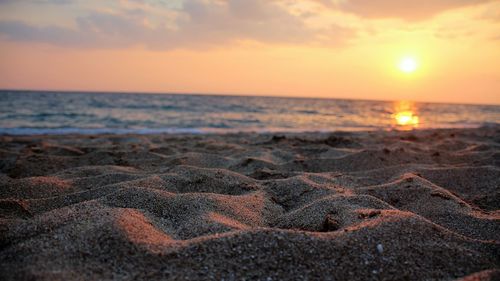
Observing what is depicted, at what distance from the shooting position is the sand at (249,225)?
1597 mm

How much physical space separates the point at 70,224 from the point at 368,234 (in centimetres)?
157

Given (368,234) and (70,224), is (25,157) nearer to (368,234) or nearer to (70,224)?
(70,224)

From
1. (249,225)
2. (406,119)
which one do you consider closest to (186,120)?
(406,119)

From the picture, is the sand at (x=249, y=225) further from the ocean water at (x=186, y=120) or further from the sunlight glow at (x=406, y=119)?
the sunlight glow at (x=406, y=119)

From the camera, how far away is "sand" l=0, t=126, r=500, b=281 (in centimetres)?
160

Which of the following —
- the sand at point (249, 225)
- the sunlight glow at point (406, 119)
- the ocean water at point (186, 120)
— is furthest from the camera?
the sunlight glow at point (406, 119)

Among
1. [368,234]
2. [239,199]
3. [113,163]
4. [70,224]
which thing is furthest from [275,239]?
[113,163]

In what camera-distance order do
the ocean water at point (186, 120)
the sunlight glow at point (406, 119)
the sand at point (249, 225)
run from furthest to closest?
the sunlight glow at point (406, 119)
the ocean water at point (186, 120)
the sand at point (249, 225)

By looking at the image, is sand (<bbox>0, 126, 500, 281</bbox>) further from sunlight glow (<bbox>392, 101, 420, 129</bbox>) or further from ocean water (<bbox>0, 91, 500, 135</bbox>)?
sunlight glow (<bbox>392, 101, 420, 129</bbox>)

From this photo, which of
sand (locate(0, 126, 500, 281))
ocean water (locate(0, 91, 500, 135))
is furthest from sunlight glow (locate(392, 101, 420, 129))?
sand (locate(0, 126, 500, 281))

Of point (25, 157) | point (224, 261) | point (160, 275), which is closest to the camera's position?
point (160, 275)

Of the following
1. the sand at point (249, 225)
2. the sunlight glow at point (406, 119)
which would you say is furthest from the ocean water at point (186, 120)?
the sand at point (249, 225)

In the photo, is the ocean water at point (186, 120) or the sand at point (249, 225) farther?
the ocean water at point (186, 120)

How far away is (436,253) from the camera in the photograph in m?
1.77
